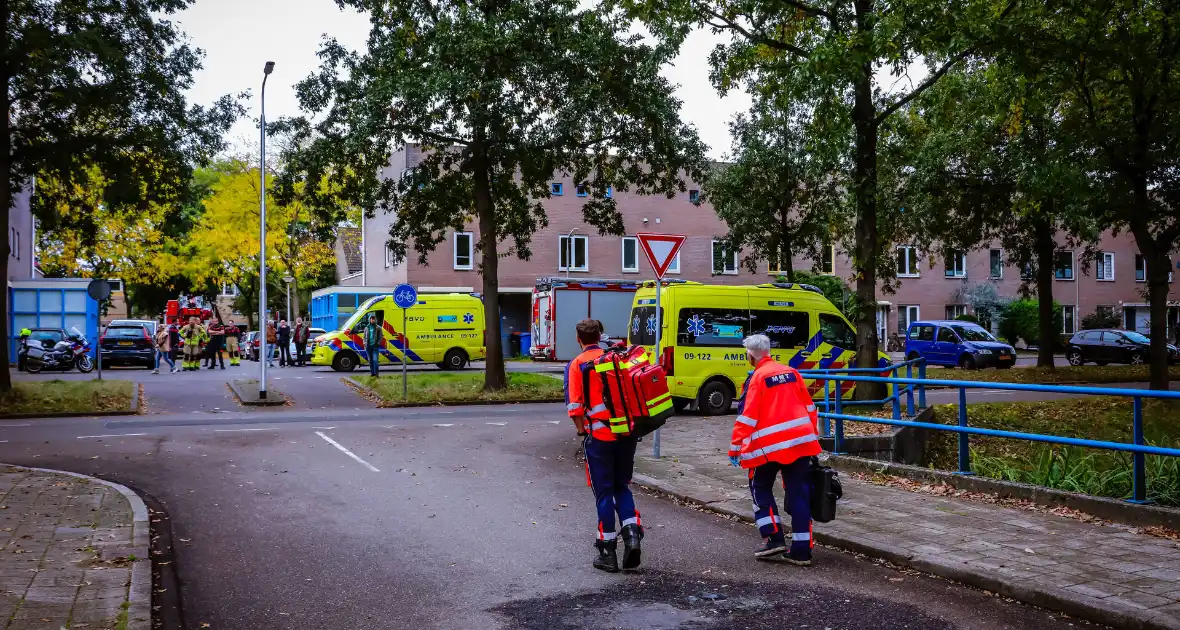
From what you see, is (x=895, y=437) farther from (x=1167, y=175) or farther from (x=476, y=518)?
(x=1167, y=175)

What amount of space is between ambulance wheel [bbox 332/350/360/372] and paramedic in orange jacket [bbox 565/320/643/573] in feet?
88.1

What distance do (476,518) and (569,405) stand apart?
2.37m

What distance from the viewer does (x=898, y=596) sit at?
589cm

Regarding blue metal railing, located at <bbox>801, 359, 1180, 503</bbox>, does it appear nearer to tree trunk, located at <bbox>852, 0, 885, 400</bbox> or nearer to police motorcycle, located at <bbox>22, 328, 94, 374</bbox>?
tree trunk, located at <bbox>852, 0, 885, 400</bbox>

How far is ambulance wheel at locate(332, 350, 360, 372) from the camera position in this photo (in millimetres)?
32344

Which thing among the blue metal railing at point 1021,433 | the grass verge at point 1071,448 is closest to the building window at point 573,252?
the grass verge at point 1071,448

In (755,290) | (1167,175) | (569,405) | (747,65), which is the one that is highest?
(747,65)

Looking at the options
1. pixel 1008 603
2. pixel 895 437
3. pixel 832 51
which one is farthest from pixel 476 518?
pixel 832 51

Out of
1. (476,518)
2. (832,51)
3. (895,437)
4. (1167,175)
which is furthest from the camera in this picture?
(1167,175)

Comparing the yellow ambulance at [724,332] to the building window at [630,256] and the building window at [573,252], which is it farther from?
the building window at [630,256]

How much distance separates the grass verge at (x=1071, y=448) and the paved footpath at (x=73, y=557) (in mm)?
7432

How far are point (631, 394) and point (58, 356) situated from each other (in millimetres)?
30790

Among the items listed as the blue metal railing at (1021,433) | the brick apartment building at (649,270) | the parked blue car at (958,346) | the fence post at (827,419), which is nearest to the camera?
the blue metal railing at (1021,433)

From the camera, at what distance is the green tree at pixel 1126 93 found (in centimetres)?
1608
